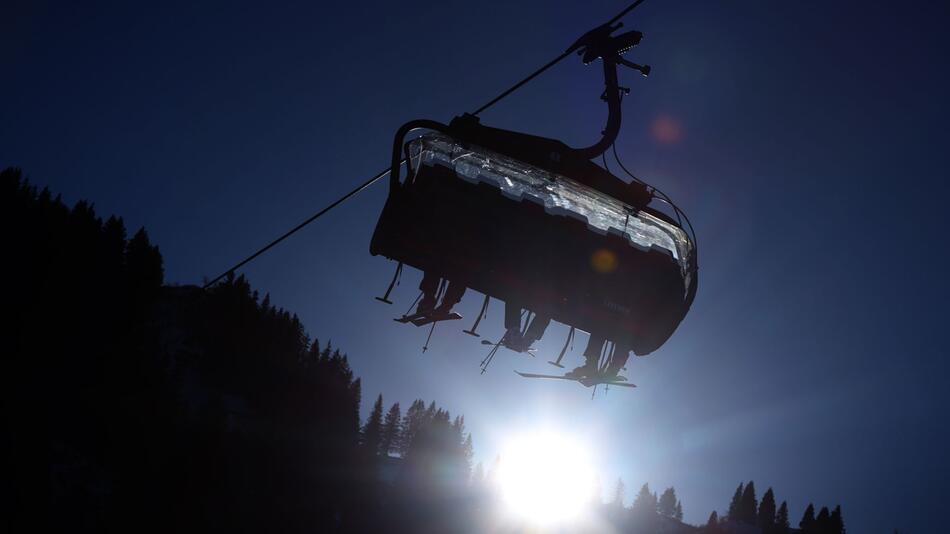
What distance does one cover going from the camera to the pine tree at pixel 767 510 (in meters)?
146

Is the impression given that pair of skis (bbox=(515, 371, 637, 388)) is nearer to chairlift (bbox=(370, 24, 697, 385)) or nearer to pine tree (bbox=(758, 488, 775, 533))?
chairlift (bbox=(370, 24, 697, 385))

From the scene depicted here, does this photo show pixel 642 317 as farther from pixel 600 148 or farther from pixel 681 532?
pixel 681 532

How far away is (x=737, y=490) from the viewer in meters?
160

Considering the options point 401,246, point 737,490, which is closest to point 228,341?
point 401,246

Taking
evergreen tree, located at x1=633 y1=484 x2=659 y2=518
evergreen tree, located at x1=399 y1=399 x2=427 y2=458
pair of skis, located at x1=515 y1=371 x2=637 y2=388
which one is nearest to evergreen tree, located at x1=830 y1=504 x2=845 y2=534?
evergreen tree, located at x1=633 y1=484 x2=659 y2=518

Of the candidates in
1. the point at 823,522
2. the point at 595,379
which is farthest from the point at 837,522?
the point at 595,379

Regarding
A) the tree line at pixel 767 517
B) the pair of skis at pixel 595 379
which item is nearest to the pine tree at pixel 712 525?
the tree line at pixel 767 517

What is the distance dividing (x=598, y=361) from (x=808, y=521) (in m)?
154

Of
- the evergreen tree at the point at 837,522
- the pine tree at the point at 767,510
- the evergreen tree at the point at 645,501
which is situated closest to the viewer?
the evergreen tree at the point at 837,522

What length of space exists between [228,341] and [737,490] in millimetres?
138531

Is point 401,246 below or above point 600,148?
below

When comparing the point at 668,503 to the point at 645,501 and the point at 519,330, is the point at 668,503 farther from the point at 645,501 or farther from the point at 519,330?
the point at 519,330

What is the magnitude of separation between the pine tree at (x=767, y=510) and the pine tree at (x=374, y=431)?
97625 mm

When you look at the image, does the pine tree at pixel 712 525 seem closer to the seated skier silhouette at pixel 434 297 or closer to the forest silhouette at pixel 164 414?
the forest silhouette at pixel 164 414
